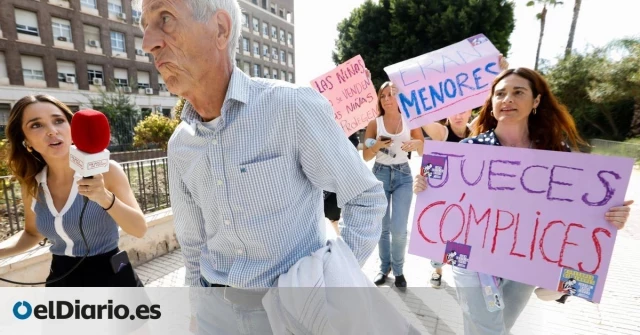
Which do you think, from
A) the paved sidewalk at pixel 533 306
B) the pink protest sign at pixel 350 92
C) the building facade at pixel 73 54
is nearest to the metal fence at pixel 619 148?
the paved sidewalk at pixel 533 306

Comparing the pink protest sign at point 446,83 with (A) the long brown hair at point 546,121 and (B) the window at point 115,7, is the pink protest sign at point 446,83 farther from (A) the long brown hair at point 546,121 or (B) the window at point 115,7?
(B) the window at point 115,7

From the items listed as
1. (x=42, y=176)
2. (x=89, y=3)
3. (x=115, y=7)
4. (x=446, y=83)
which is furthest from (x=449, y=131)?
(x=115, y=7)

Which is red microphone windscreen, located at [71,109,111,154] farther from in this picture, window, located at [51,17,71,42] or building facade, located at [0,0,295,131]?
window, located at [51,17,71,42]

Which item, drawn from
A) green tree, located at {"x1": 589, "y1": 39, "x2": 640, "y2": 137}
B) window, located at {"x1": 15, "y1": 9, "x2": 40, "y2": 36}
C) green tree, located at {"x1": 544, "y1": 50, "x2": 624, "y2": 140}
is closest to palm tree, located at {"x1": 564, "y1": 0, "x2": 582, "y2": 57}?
green tree, located at {"x1": 544, "y1": 50, "x2": 624, "y2": 140}

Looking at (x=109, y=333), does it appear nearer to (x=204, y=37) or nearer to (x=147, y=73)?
(x=204, y=37)

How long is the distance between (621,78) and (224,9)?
21240 millimetres

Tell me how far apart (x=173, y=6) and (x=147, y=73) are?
1359 inches

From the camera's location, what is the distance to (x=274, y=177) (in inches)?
46.1

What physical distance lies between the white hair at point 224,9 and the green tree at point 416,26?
2106 cm

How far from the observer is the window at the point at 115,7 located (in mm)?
28303

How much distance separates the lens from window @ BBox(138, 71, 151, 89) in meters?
30.9

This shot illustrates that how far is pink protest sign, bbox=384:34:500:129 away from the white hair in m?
2.04

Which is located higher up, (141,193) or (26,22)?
(26,22)

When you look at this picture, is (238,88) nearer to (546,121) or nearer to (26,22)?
(546,121)
